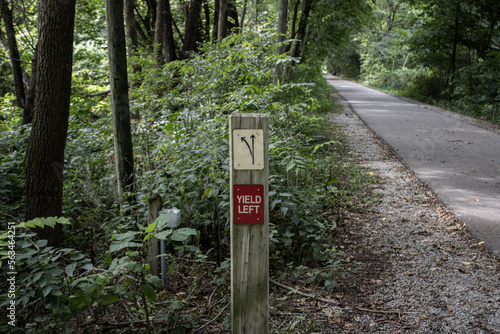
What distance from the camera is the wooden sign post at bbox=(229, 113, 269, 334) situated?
238 cm

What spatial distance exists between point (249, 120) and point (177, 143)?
2733mm

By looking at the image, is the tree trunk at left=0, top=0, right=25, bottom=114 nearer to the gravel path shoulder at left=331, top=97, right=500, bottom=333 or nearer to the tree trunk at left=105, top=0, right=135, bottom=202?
the tree trunk at left=105, top=0, right=135, bottom=202

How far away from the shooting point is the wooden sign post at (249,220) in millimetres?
2385

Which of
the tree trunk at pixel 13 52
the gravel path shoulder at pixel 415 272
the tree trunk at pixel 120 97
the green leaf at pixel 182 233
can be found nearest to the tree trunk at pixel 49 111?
the tree trunk at pixel 120 97

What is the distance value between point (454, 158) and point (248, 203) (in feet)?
26.0

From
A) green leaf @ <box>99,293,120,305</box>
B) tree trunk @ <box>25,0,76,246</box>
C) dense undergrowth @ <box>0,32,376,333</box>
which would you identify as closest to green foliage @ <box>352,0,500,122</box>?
dense undergrowth @ <box>0,32,376,333</box>

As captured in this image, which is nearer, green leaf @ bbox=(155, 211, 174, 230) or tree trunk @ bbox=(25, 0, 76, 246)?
green leaf @ bbox=(155, 211, 174, 230)

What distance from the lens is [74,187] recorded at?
5969mm

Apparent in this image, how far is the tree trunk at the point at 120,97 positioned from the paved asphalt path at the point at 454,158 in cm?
484

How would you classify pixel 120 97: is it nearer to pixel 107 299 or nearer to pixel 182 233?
pixel 182 233

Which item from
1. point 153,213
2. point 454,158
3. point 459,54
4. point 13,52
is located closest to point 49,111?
point 153,213

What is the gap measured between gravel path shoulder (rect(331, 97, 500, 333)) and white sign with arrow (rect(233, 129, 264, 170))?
6.05 ft

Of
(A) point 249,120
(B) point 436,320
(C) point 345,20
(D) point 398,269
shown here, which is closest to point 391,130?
(C) point 345,20

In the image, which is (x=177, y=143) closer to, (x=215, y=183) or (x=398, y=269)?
(x=215, y=183)
